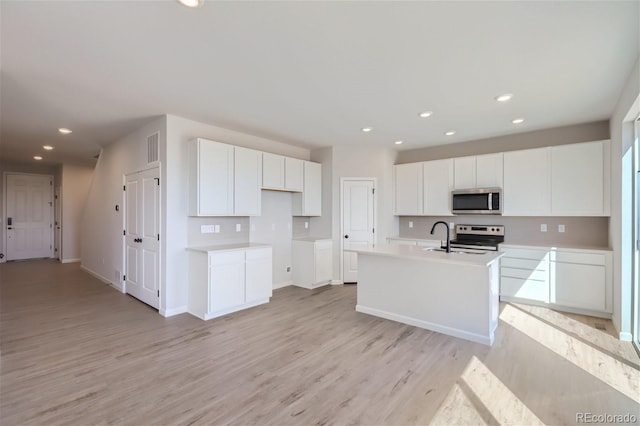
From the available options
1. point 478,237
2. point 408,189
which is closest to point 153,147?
point 408,189

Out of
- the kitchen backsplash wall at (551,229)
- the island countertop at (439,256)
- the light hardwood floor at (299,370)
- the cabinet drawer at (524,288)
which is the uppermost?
the kitchen backsplash wall at (551,229)

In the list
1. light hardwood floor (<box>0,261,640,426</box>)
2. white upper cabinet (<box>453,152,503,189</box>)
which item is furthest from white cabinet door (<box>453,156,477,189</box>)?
light hardwood floor (<box>0,261,640,426</box>)

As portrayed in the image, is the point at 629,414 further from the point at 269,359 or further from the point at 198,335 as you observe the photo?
the point at 198,335

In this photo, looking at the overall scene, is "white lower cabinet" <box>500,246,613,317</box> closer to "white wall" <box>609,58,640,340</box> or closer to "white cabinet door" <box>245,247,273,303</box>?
"white wall" <box>609,58,640,340</box>

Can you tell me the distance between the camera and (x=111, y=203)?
5633 mm

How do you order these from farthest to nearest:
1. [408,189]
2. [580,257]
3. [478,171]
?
[408,189]
[478,171]
[580,257]

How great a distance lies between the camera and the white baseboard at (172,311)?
3947 mm

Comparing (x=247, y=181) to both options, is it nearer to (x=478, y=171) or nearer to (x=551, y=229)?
(x=478, y=171)

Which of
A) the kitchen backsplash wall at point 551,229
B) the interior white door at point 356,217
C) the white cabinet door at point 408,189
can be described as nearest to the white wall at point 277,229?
the interior white door at point 356,217

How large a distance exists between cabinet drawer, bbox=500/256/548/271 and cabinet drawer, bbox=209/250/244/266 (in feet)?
12.6

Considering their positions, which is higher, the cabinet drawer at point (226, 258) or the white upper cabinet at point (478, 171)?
the white upper cabinet at point (478, 171)

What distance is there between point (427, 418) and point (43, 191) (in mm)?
10809

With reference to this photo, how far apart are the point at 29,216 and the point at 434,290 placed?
34.1ft

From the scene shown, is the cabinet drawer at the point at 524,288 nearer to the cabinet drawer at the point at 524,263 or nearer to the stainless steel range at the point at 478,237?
the cabinet drawer at the point at 524,263
